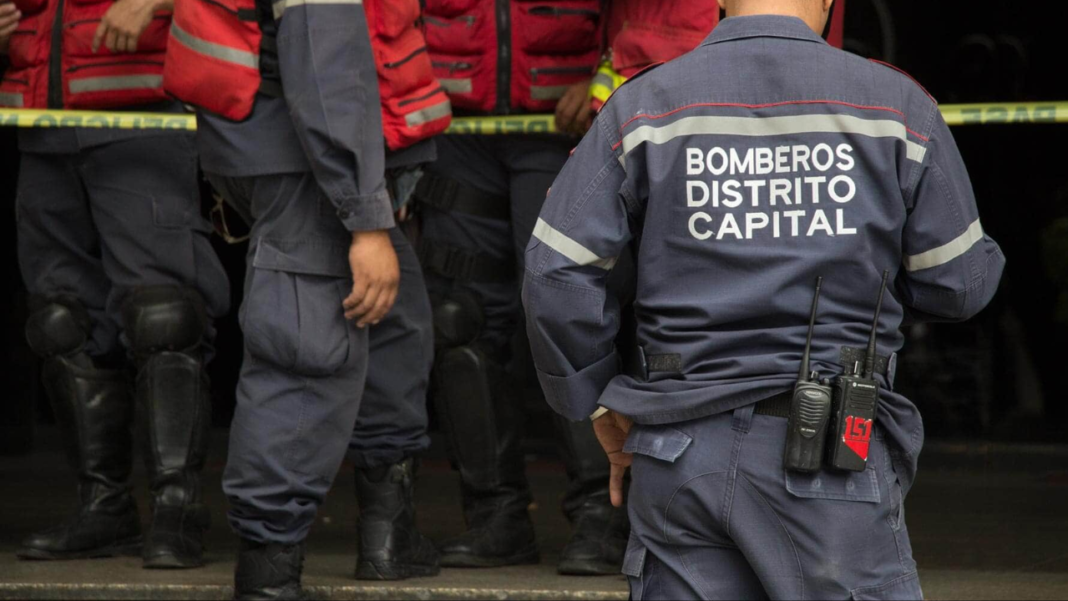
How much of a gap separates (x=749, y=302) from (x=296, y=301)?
1.35 m

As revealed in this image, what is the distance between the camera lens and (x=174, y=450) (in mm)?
3793

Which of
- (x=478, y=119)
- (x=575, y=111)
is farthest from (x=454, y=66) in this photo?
(x=575, y=111)

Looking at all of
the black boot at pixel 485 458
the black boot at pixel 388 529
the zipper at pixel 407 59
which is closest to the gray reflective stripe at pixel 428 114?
the zipper at pixel 407 59

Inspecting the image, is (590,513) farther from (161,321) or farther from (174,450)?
(161,321)

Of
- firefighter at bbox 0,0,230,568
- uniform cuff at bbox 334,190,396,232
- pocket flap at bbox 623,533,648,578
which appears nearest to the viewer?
pocket flap at bbox 623,533,648,578

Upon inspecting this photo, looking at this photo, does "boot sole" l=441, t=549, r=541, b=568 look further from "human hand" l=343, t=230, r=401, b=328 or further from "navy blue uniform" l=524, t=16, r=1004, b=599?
"navy blue uniform" l=524, t=16, r=1004, b=599

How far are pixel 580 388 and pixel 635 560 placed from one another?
0.97ft

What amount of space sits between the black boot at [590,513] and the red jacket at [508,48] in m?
A: 0.90

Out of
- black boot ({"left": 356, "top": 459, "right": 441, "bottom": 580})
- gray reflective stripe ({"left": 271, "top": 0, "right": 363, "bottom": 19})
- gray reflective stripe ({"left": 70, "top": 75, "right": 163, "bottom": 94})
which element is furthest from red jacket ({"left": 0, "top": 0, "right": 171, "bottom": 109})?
black boot ({"left": 356, "top": 459, "right": 441, "bottom": 580})

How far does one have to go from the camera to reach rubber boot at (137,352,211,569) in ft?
12.3

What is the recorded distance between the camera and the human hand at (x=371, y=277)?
327cm

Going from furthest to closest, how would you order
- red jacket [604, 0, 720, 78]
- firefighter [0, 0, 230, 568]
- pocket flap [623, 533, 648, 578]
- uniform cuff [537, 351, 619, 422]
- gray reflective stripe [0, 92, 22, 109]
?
gray reflective stripe [0, 92, 22, 109] → firefighter [0, 0, 230, 568] → red jacket [604, 0, 720, 78] → uniform cuff [537, 351, 619, 422] → pocket flap [623, 533, 648, 578]

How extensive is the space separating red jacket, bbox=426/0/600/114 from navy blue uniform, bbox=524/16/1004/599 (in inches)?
63.8

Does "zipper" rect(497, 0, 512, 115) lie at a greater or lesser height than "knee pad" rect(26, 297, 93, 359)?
greater
